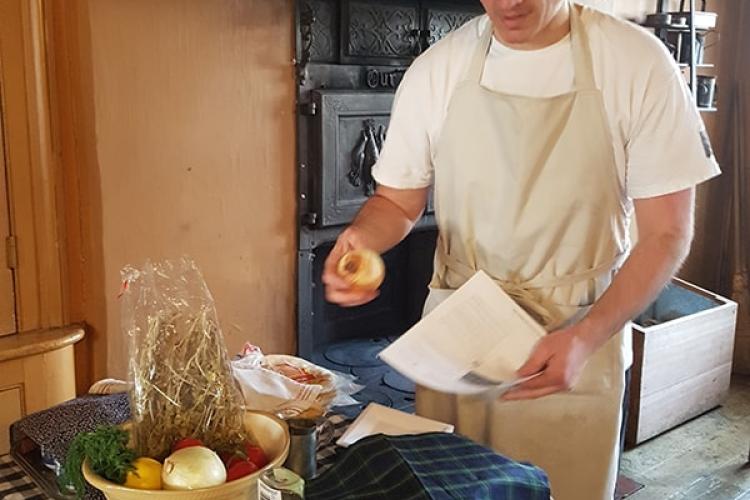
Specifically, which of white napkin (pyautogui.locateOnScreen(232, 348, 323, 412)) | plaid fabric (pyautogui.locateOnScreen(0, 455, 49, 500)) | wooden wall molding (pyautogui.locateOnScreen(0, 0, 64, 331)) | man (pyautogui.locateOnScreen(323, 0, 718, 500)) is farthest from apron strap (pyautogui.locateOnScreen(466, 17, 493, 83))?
wooden wall molding (pyautogui.locateOnScreen(0, 0, 64, 331))

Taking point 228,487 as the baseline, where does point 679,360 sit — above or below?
below

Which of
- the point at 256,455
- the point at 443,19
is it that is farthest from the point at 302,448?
the point at 443,19

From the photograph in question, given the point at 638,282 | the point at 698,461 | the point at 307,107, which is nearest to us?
the point at 638,282

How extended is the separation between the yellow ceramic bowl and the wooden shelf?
1196 mm

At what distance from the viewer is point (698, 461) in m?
2.78

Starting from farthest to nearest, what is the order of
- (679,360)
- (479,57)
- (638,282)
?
(679,360), (479,57), (638,282)

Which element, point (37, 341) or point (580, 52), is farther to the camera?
point (37, 341)

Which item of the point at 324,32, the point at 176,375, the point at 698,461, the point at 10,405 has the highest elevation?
the point at 324,32

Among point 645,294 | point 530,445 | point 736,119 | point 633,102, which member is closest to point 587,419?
point 530,445

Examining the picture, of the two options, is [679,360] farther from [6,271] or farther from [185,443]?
[185,443]

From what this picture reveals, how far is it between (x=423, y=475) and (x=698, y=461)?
7.07 feet

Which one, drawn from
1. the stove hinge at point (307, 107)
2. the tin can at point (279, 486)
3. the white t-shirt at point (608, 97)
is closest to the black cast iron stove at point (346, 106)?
the stove hinge at point (307, 107)

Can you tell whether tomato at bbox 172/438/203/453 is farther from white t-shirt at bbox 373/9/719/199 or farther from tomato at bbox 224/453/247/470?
white t-shirt at bbox 373/9/719/199

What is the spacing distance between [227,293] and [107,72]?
2.30ft
